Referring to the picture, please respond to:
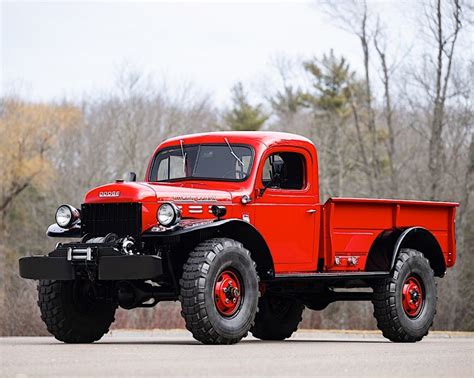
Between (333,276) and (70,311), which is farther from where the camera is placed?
(333,276)

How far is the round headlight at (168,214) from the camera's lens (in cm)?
1412

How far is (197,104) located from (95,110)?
223 inches

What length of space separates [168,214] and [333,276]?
9.96 feet

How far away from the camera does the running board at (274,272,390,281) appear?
51.4 ft

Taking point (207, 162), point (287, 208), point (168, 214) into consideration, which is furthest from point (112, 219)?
point (287, 208)

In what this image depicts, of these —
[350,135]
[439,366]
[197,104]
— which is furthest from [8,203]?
[439,366]

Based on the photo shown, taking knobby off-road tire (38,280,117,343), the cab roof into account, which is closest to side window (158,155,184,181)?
the cab roof

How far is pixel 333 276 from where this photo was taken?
1620cm

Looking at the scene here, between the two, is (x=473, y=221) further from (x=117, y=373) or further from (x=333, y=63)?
(x=117, y=373)

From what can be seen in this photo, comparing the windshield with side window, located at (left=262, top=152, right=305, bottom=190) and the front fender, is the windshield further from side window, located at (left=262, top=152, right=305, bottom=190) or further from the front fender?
the front fender

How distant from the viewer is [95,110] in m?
67.2

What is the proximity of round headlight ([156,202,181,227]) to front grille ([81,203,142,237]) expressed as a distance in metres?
0.39

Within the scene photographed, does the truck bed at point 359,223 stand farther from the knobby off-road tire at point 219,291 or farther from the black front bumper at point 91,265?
the black front bumper at point 91,265

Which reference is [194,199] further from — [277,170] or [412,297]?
[412,297]
